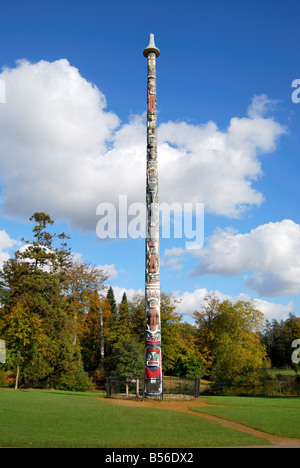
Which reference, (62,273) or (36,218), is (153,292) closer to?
(62,273)

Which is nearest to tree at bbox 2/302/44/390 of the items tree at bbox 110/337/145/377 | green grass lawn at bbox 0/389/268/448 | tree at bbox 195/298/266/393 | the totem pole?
tree at bbox 110/337/145/377

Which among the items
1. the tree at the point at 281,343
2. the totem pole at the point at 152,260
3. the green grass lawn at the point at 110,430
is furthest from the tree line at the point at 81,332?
the tree at the point at 281,343

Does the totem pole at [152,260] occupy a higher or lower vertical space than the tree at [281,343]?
higher

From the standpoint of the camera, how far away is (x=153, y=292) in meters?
24.7

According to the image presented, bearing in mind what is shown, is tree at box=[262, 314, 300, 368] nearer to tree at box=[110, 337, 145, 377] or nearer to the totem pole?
tree at box=[110, 337, 145, 377]

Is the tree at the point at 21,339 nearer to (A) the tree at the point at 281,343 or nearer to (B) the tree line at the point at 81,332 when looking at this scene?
(B) the tree line at the point at 81,332

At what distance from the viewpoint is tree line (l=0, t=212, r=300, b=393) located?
3359 cm

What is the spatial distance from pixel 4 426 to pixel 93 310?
35143 millimetres

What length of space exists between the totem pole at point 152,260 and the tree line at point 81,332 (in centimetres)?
1099

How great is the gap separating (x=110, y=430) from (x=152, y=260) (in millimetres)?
14126

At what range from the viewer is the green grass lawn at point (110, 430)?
10133 mm

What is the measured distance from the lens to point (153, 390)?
23.5m

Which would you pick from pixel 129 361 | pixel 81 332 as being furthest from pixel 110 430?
pixel 81 332
